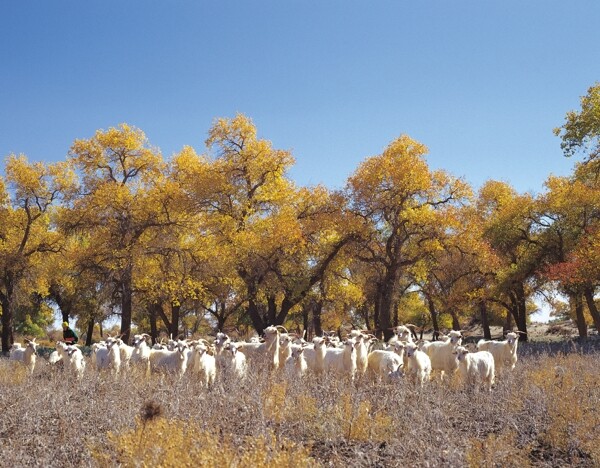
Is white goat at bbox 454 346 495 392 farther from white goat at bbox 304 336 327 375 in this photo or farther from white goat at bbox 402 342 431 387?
white goat at bbox 304 336 327 375


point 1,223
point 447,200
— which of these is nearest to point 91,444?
point 447,200

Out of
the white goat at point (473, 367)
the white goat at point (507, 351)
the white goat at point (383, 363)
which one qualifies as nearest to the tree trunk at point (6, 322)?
the white goat at point (383, 363)

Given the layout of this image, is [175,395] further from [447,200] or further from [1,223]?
[1,223]

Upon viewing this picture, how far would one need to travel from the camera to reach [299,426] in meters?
9.42

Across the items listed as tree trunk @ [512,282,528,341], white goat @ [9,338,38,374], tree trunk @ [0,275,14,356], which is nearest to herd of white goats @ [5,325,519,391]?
white goat @ [9,338,38,374]

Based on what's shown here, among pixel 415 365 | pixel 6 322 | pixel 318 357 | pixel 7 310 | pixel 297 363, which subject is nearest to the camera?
pixel 415 365

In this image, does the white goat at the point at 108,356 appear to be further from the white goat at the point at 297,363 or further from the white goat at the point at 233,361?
the white goat at the point at 297,363

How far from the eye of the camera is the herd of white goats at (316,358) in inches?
580

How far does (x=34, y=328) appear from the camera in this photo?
212 feet

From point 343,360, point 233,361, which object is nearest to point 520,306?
point 343,360

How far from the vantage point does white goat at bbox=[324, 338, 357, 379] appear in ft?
50.9

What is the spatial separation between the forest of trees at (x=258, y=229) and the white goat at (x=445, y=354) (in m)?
12.6

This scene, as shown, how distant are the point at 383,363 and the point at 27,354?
13.5 meters

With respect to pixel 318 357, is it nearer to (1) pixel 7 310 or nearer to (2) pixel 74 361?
→ (2) pixel 74 361
